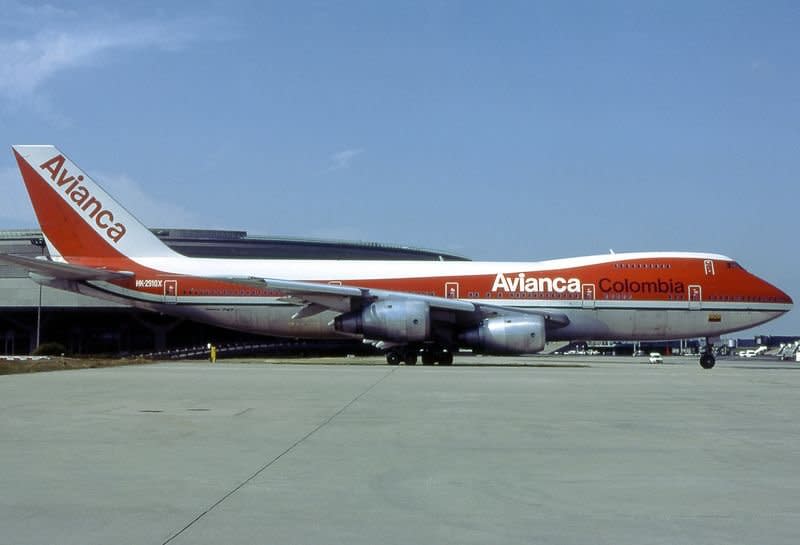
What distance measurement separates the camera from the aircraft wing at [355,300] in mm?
29061

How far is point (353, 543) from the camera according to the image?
4.69m

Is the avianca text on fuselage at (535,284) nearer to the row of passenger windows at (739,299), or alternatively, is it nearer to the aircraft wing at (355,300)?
the aircraft wing at (355,300)

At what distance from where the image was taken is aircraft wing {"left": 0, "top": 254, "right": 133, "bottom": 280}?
30.6 metres

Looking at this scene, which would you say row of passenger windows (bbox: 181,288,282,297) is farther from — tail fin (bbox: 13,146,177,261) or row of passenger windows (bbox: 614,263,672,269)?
row of passenger windows (bbox: 614,263,672,269)

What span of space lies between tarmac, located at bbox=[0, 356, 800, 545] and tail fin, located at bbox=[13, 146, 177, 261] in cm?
2070

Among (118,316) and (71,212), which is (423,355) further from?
(118,316)

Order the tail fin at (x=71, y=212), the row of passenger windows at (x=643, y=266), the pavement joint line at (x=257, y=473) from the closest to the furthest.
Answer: the pavement joint line at (x=257, y=473) < the row of passenger windows at (x=643, y=266) < the tail fin at (x=71, y=212)

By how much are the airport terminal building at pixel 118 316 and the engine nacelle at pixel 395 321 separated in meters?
34.6

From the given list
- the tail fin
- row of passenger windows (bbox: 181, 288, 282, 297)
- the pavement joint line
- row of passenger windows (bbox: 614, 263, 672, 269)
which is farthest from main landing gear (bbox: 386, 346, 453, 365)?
the pavement joint line

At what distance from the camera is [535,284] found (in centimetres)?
3203

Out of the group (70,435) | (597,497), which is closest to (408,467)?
(597,497)

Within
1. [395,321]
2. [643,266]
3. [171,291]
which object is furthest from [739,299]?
[171,291]

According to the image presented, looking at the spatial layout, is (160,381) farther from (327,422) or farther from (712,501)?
(712,501)

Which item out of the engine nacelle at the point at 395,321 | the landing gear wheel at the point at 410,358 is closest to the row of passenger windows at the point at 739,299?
the engine nacelle at the point at 395,321
